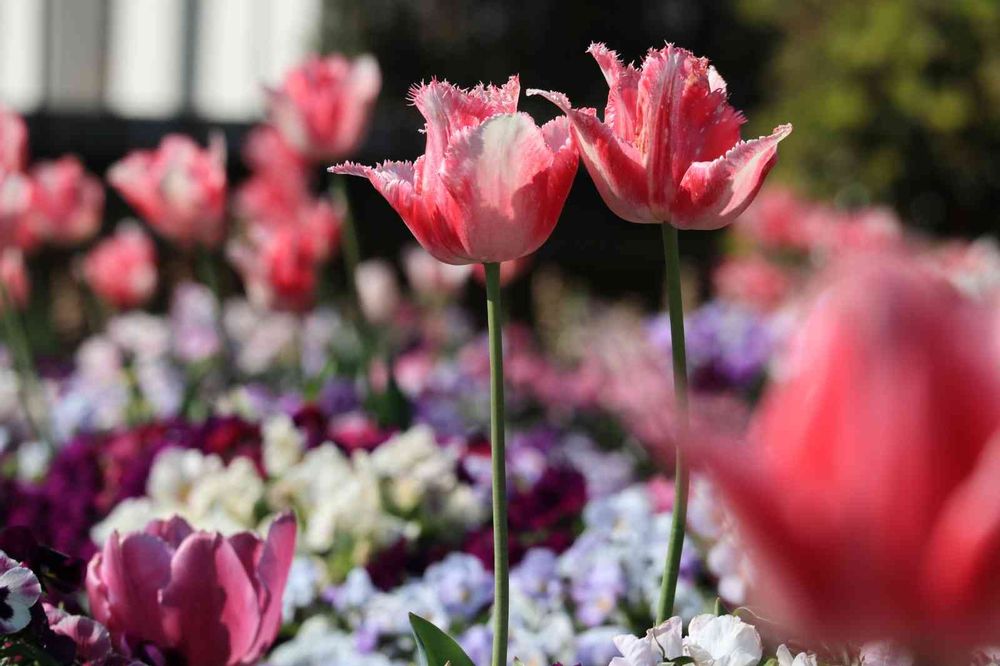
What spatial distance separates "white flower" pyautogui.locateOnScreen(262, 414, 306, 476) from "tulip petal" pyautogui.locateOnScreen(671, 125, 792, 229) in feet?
3.81

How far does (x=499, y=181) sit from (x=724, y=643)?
38 centimetres

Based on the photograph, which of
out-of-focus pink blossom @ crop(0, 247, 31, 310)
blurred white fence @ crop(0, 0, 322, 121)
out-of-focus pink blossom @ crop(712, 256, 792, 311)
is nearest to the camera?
out-of-focus pink blossom @ crop(0, 247, 31, 310)

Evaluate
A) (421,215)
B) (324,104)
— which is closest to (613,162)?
(421,215)

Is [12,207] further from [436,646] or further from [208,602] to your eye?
[436,646]

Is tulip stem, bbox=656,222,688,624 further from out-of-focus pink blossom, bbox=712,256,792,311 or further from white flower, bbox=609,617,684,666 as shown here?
out-of-focus pink blossom, bbox=712,256,792,311

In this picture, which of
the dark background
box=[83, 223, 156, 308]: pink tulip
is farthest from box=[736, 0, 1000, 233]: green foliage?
box=[83, 223, 156, 308]: pink tulip

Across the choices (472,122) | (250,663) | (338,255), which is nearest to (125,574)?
(250,663)

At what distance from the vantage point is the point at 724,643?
878 mm

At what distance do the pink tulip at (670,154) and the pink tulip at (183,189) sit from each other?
62.1 inches

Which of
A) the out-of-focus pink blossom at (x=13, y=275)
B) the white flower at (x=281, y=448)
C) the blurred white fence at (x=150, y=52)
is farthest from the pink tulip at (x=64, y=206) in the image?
the blurred white fence at (x=150, y=52)

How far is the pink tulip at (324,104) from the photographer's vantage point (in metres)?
2.30

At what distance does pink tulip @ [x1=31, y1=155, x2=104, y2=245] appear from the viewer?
2693 mm

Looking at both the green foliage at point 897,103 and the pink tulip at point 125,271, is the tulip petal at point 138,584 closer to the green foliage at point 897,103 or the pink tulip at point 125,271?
the pink tulip at point 125,271

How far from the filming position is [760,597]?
53cm
